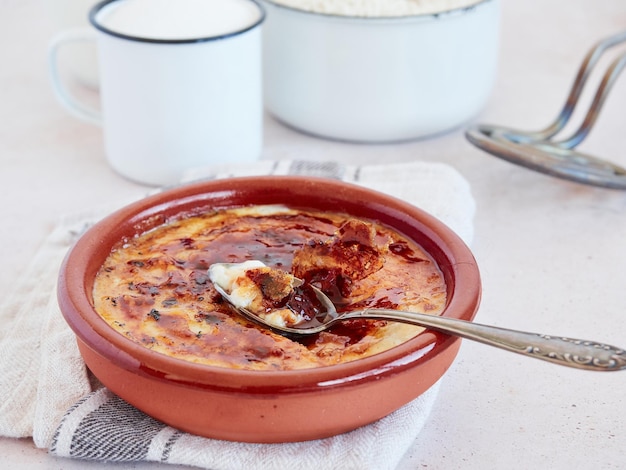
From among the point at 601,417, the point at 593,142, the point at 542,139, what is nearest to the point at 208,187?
the point at 601,417

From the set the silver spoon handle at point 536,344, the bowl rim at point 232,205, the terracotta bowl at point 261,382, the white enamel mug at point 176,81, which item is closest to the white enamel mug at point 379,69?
the white enamel mug at point 176,81

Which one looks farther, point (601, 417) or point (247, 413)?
point (601, 417)

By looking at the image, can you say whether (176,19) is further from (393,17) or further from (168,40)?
(393,17)

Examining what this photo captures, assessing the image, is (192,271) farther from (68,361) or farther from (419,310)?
(419,310)

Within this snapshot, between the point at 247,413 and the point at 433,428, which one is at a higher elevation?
the point at 247,413

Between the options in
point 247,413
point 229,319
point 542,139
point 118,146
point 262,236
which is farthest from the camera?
point 542,139

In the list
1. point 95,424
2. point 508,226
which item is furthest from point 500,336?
point 508,226

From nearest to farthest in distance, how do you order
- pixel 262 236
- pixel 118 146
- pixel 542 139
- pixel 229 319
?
pixel 229 319
pixel 262 236
pixel 118 146
pixel 542 139

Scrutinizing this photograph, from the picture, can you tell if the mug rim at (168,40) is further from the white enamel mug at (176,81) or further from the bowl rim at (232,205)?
the bowl rim at (232,205)
